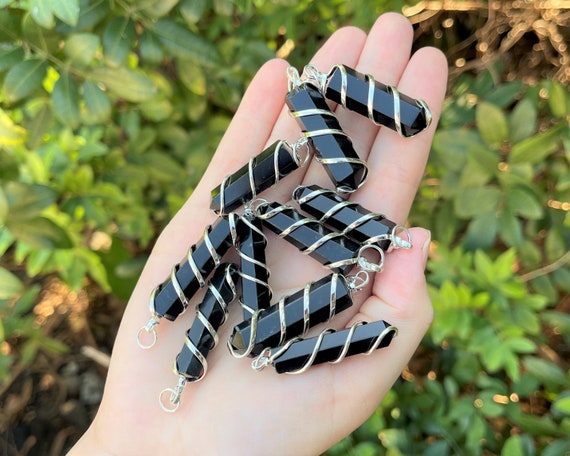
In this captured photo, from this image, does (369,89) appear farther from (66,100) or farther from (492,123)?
(66,100)

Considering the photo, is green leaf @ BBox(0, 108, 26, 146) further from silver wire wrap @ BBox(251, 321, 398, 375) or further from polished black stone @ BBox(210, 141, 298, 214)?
silver wire wrap @ BBox(251, 321, 398, 375)

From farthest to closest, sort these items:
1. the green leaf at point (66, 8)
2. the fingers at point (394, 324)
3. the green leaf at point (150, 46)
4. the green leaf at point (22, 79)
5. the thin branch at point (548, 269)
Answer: the thin branch at point (548, 269), the green leaf at point (150, 46), the green leaf at point (22, 79), the fingers at point (394, 324), the green leaf at point (66, 8)

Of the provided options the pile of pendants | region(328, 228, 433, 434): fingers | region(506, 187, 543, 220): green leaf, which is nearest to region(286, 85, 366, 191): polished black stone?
the pile of pendants

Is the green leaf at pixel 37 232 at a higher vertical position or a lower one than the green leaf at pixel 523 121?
higher

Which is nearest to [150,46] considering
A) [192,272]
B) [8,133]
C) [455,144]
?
[8,133]

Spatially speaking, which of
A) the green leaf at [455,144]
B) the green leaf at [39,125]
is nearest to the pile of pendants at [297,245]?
the green leaf at [455,144]

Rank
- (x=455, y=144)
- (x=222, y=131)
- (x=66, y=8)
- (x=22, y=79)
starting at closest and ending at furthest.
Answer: (x=66, y=8) < (x=22, y=79) < (x=455, y=144) < (x=222, y=131)

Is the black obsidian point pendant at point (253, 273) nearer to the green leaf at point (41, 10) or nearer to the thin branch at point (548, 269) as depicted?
the green leaf at point (41, 10)
